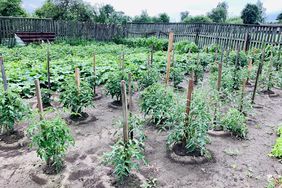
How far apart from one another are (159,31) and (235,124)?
12635mm

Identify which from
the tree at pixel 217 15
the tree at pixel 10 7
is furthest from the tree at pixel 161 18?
the tree at pixel 10 7

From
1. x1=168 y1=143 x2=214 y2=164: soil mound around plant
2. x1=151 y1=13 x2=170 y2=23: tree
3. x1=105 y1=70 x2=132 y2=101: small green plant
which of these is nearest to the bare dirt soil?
x1=168 y1=143 x2=214 y2=164: soil mound around plant

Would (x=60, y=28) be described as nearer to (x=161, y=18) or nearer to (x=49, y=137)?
(x=49, y=137)

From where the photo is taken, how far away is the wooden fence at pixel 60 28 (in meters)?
12.6

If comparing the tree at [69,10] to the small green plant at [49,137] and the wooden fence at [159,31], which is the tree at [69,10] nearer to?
the wooden fence at [159,31]

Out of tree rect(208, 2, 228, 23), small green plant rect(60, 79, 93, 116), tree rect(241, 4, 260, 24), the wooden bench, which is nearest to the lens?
small green plant rect(60, 79, 93, 116)

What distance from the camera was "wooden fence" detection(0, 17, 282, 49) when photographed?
10656 millimetres

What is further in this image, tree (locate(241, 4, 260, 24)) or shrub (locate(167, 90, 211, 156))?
tree (locate(241, 4, 260, 24))

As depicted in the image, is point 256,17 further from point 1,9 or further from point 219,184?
point 219,184

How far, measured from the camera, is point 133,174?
9.78 ft

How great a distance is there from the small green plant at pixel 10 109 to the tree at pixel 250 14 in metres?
29.6

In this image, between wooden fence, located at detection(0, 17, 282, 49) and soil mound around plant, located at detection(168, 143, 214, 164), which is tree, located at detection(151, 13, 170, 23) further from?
soil mound around plant, located at detection(168, 143, 214, 164)

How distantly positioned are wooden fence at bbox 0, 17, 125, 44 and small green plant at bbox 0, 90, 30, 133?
10349mm

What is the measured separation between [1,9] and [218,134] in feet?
63.1
